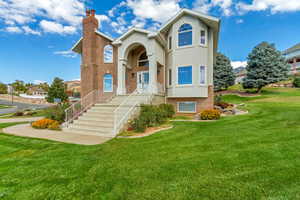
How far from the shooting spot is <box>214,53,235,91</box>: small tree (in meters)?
29.0

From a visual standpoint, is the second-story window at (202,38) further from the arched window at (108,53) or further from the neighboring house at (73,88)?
the neighboring house at (73,88)

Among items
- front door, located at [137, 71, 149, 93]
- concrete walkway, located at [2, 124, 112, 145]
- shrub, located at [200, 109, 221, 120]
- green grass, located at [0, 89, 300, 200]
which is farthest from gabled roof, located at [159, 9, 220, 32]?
concrete walkway, located at [2, 124, 112, 145]

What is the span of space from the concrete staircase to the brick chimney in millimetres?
4275

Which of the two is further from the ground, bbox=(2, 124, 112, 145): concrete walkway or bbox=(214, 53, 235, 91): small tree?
bbox=(214, 53, 235, 91): small tree

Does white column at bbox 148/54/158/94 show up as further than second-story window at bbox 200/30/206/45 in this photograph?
No

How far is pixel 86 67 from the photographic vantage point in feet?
47.0

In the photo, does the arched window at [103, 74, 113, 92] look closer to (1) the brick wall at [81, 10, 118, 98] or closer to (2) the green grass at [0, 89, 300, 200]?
(1) the brick wall at [81, 10, 118, 98]

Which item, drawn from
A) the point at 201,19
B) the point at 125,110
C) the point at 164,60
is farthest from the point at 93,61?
the point at 201,19

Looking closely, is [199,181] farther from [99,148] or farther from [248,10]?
[248,10]

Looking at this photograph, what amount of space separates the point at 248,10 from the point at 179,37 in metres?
12.7

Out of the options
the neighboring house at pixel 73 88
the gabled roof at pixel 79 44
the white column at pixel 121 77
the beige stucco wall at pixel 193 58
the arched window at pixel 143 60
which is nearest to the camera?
the beige stucco wall at pixel 193 58

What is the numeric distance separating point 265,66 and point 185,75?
60.1ft

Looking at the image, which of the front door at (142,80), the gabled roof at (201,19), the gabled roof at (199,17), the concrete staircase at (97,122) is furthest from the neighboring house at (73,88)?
the gabled roof at (199,17)

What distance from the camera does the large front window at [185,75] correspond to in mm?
11969
